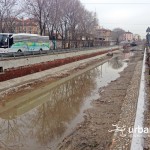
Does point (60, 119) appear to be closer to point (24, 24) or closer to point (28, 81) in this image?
point (28, 81)

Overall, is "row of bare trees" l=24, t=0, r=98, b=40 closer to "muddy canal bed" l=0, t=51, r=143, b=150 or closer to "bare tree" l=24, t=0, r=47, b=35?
"bare tree" l=24, t=0, r=47, b=35

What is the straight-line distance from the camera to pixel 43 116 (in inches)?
624

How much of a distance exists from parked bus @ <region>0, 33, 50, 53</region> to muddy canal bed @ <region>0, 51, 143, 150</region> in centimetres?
1006

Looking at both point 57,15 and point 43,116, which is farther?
point 57,15

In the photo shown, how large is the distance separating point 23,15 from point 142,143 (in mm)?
48968

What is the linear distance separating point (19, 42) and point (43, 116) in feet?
64.9

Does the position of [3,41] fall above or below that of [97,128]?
above

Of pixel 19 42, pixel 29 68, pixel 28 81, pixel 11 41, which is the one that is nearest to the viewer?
pixel 28 81

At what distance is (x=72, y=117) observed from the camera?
15.3 meters

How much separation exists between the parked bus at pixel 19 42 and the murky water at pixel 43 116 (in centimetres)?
936

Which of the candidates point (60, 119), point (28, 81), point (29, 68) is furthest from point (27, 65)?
point (60, 119)

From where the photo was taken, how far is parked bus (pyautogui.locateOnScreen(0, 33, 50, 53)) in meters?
31.8

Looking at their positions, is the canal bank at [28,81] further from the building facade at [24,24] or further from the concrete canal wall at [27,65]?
the building facade at [24,24]

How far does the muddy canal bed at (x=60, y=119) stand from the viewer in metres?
11.3
